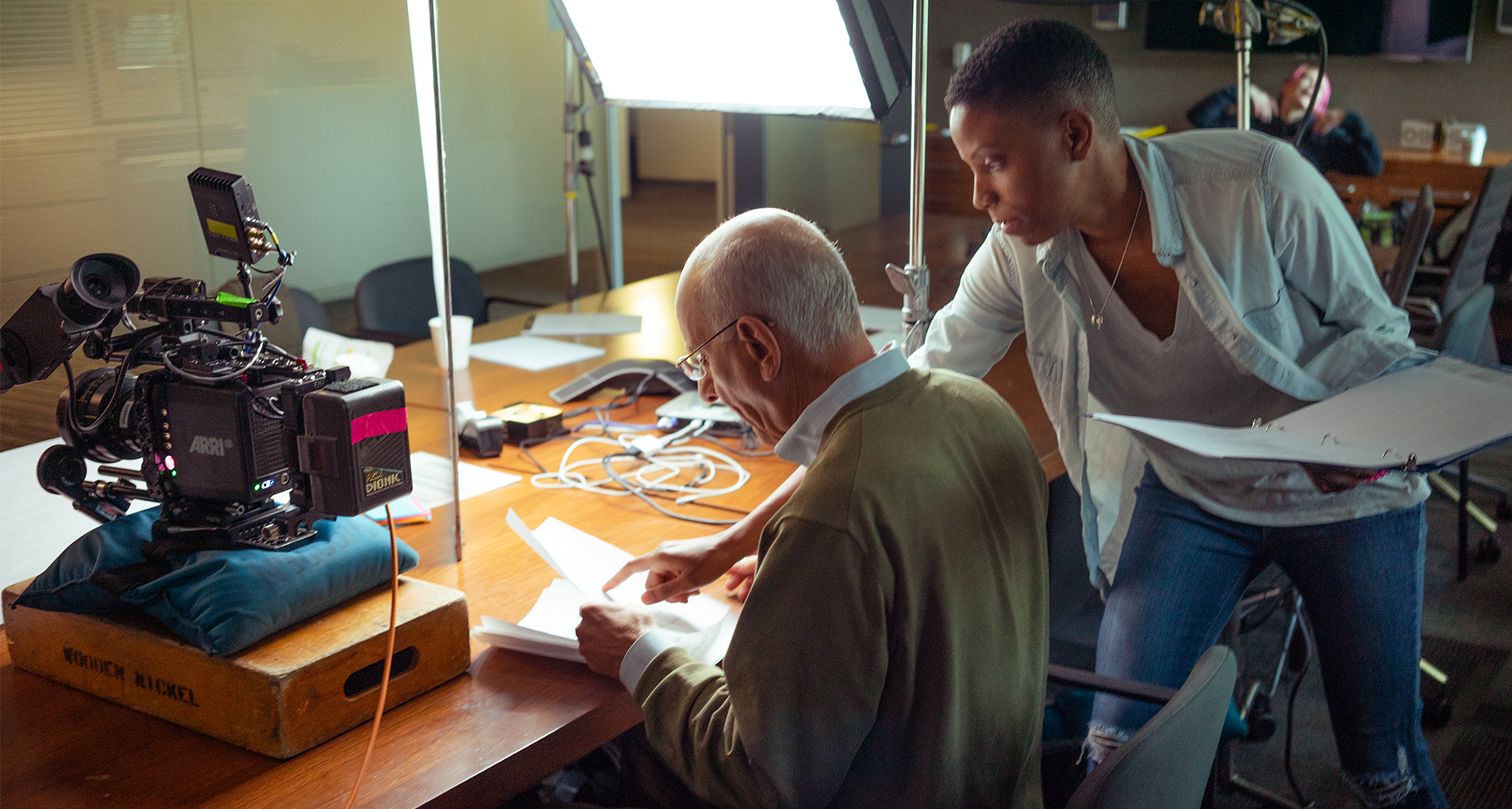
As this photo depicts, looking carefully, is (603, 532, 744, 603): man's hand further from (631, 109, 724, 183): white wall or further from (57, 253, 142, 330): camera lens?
(631, 109, 724, 183): white wall

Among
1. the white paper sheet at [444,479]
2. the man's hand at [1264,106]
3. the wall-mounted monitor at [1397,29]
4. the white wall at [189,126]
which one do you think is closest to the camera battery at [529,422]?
the white paper sheet at [444,479]

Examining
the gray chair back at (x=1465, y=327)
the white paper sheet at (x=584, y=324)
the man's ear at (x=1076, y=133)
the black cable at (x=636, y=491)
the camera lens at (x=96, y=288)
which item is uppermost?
the man's ear at (x=1076, y=133)

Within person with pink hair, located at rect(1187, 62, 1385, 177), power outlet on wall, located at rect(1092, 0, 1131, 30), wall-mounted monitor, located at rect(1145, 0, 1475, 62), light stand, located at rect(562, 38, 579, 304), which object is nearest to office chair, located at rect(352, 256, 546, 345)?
light stand, located at rect(562, 38, 579, 304)

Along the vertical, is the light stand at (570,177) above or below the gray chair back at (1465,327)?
above

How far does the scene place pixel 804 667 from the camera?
0.92m

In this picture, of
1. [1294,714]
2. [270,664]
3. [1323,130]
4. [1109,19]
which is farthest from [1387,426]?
[1109,19]

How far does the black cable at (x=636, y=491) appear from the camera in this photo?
159 centimetres

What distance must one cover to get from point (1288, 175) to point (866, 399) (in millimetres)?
755

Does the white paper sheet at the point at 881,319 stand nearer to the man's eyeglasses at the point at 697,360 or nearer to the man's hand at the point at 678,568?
the man's hand at the point at 678,568

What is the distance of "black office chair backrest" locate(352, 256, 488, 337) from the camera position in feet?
9.54

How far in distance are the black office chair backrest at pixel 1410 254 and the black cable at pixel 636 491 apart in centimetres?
205

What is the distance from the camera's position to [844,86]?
1810 mm

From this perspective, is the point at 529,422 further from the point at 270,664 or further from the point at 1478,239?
the point at 1478,239

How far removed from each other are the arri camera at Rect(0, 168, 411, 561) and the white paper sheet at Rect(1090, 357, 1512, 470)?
67cm
